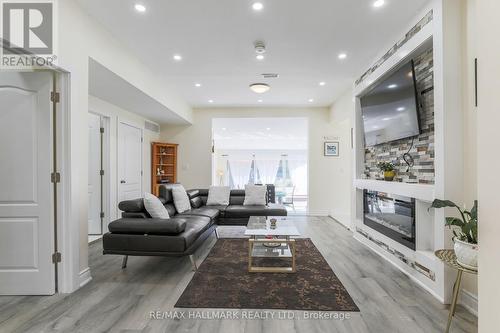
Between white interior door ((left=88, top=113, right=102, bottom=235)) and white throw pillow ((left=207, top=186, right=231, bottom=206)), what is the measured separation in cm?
202

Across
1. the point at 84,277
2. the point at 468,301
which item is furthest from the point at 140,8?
the point at 468,301

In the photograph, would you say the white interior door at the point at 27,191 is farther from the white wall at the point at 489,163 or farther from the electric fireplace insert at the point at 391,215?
the electric fireplace insert at the point at 391,215

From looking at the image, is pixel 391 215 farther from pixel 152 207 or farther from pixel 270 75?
pixel 152 207

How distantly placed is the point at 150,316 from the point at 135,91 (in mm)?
3234

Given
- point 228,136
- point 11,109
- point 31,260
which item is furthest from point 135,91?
point 228,136

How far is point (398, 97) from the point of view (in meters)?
3.15

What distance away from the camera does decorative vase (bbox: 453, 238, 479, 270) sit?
1.70 m

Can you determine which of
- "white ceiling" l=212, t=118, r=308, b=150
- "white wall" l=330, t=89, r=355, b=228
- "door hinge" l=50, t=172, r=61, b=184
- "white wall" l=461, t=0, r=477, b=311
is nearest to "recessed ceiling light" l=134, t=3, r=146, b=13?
"door hinge" l=50, t=172, r=61, b=184

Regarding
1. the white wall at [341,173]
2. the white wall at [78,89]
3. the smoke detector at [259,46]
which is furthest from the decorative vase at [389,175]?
the white wall at [78,89]

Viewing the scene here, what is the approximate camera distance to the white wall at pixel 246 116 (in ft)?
21.9

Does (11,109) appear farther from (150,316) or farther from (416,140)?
(416,140)

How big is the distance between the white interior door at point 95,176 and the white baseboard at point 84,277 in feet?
7.51

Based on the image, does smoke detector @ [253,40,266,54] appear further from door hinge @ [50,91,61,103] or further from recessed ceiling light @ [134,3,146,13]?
door hinge @ [50,91,61,103]

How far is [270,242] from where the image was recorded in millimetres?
2959
